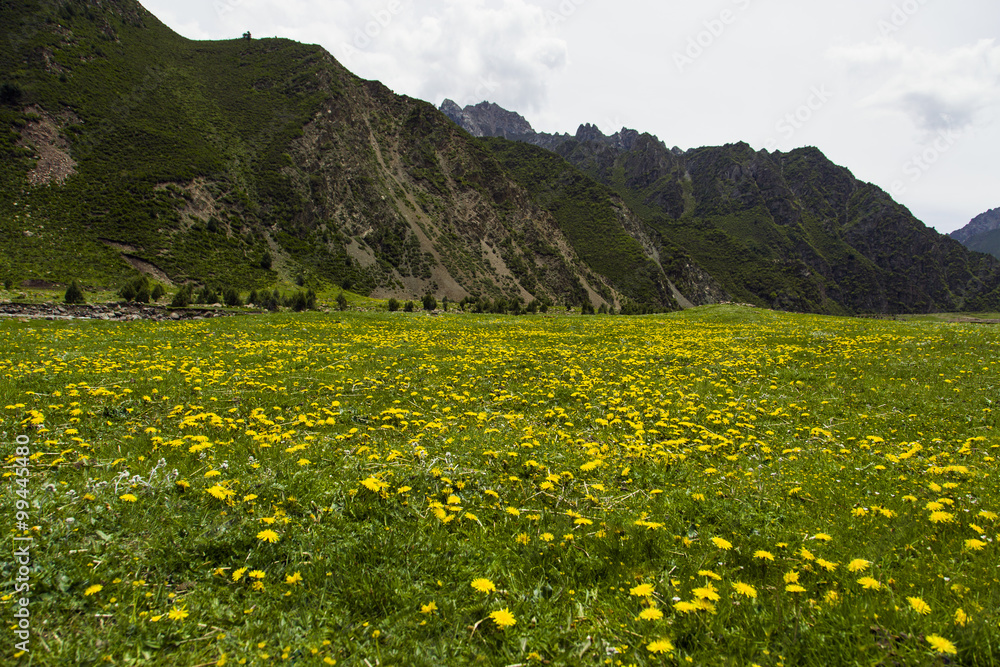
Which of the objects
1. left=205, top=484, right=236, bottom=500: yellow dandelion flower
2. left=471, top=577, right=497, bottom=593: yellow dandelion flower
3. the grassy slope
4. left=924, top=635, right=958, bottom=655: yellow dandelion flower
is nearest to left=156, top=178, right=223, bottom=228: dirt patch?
the grassy slope

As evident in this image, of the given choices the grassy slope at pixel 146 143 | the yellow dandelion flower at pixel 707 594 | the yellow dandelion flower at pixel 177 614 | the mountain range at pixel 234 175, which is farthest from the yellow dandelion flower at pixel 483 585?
the grassy slope at pixel 146 143

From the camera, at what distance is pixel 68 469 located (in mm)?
5281

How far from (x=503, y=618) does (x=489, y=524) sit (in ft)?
5.41

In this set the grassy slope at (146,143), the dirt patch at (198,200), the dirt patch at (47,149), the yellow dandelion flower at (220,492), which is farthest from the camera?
the dirt patch at (198,200)

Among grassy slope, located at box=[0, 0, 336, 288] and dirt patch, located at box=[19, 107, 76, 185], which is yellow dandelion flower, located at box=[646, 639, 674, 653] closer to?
grassy slope, located at box=[0, 0, 336, 288]

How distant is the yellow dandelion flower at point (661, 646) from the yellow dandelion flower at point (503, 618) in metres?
0.97

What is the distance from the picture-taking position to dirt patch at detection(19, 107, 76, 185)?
262 ft

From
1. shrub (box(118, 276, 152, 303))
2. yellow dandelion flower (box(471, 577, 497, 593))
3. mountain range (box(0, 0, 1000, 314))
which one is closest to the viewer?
yellow dandelion flower (box(471, 577, 497, 593))

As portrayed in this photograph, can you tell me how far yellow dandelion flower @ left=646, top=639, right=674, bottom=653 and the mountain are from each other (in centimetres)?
8448

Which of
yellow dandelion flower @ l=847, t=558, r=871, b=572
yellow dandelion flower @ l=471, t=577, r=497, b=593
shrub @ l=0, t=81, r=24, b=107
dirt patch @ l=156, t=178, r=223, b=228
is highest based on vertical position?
shrub @ l=0, t=81, r=24, b=107

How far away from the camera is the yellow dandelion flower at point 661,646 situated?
9.27ft

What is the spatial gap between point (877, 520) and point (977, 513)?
117 centimetres

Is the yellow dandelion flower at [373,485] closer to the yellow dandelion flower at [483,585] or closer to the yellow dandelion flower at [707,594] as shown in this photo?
the yellow dandelion flower at [483,585]

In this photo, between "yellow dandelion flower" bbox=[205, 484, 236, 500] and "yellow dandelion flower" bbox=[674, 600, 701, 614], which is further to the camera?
"yellow dandelion flower" bbox=[205, 484, 236, 500]
